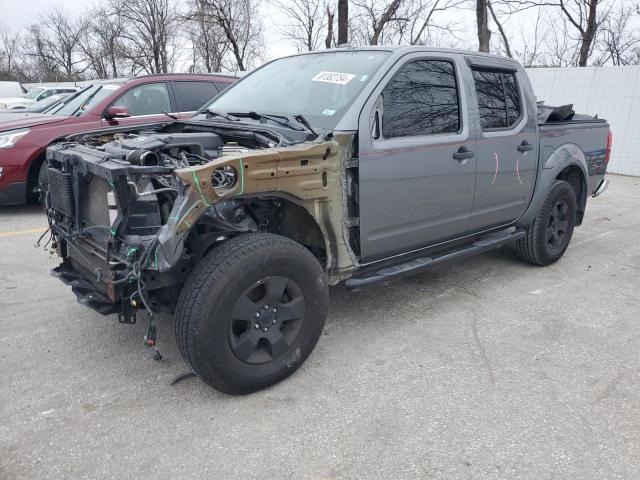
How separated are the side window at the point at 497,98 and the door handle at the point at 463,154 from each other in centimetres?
33

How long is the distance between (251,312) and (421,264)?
1491 mm

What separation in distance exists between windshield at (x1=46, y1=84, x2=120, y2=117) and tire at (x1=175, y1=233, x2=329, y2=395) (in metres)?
5.46

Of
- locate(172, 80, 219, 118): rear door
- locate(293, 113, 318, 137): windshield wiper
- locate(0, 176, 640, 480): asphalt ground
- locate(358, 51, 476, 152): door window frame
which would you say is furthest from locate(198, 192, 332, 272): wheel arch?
locate(172, 80, 219, 118): rear door

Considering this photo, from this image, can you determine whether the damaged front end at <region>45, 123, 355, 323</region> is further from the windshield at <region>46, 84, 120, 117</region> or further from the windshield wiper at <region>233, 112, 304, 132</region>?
the windshield at <region>46, 84, 120, 117</region>

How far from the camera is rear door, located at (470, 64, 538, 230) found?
13.4 feet

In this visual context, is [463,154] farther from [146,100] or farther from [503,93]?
[146,100]

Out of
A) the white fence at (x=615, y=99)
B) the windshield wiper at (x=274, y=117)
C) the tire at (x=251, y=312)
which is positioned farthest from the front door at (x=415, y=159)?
the white fence at (x=615, y=99)

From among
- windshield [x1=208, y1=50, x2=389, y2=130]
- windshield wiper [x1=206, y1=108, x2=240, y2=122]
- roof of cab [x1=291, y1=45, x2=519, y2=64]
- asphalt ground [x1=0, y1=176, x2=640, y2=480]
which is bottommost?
asphalt ground [x1=0, y1=176, x2=640, y2=480]

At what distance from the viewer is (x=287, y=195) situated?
2.92 metres

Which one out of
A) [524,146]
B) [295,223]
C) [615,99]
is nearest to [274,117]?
[295,223]

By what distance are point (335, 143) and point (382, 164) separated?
0.40m

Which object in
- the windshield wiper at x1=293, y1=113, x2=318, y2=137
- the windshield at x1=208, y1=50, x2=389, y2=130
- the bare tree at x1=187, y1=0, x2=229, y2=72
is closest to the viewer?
the windshield wiper at x1=293, y1=113, x2=318, y2=137

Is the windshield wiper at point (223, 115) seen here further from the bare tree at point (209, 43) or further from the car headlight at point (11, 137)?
the bare tree at point (209, 43)

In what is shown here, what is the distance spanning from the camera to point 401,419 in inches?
105
